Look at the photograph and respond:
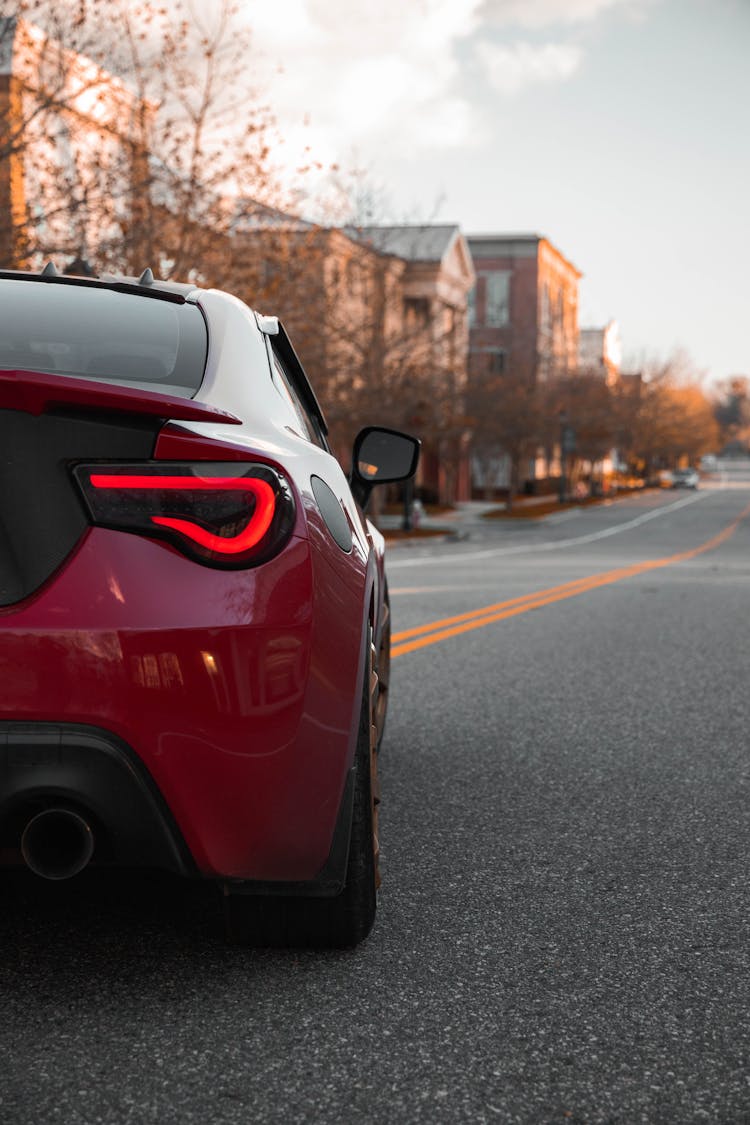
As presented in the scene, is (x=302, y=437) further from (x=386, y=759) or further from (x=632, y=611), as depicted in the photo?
(x=632, y=611)

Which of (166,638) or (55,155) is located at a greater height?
(55,155)

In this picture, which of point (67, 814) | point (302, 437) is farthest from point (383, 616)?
point (67, 814)

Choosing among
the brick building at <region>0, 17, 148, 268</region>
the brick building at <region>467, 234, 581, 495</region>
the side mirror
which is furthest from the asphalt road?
the brick building at <region>467, 234, 581, 495</region>

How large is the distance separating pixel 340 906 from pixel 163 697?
0.85 metres

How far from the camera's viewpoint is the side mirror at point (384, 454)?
497 centimetres

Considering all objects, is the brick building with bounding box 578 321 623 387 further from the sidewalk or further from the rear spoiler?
the rear spoiler

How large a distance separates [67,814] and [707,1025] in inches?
56.9

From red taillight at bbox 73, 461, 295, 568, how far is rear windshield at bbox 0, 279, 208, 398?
0.83 ft

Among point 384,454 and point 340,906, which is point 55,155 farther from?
point 340,906

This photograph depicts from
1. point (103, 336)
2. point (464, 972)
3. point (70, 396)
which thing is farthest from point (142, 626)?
point (464, 972)

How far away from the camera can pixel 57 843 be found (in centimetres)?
292

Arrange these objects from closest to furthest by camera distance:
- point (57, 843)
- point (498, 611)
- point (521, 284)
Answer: point (57, 843) → point (498, 611) → point (521, 284)

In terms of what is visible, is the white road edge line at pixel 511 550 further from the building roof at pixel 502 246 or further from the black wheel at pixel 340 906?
the building roof at pixel 502 246

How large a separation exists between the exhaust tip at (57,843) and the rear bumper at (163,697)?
44 mm
